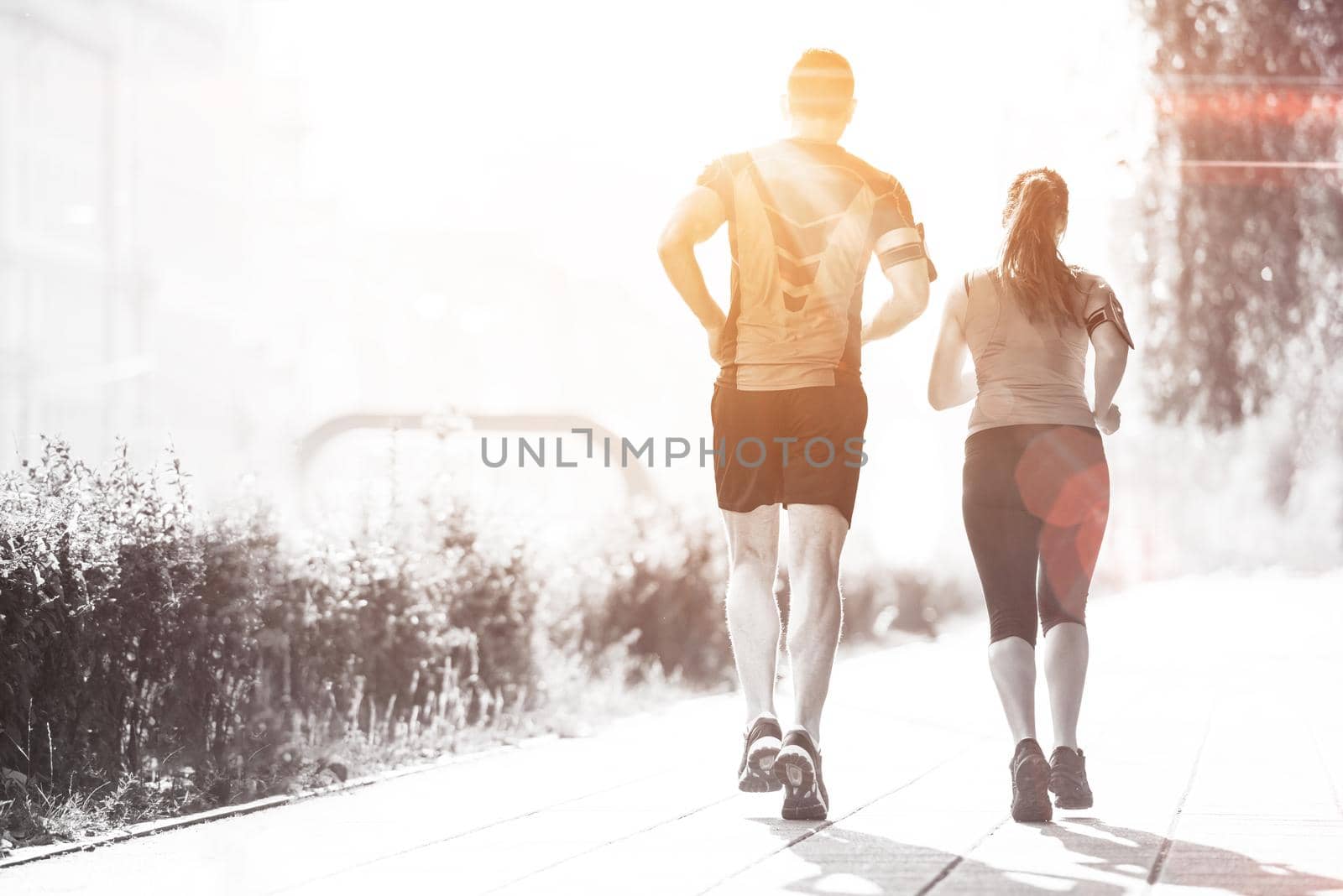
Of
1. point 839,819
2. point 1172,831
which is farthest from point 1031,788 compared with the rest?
point 839,819

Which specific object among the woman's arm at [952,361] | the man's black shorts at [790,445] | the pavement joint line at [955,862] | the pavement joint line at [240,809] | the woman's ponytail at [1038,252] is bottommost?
the pavement joint line at [240,809]

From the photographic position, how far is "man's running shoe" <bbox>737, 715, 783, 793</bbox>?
5.09 meters

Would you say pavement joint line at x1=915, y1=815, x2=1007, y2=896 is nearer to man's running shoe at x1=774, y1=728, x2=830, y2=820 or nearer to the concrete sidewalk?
the concrete sidewalk

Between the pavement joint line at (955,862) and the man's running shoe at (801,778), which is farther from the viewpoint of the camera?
the man's running shoe at (801,778)

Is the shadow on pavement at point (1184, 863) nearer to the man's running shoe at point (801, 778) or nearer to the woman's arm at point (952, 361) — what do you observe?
the man's running shoe at point (801, 778)

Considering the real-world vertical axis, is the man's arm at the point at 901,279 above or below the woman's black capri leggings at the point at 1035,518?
above

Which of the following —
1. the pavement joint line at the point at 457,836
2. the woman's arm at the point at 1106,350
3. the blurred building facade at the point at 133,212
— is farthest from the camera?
the blurred building facade at the point at 133,212

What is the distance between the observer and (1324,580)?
123ft

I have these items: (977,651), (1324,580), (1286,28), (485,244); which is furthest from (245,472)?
(1324,580)

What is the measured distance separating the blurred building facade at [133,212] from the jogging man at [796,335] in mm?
18802

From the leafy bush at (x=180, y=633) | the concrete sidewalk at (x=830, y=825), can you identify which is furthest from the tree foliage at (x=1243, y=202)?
the leafy bush at (x=180, y=633)

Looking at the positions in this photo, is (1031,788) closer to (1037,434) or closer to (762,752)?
(762,752)

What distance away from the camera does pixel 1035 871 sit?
4.02 metres

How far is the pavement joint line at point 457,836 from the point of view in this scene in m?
4.26
